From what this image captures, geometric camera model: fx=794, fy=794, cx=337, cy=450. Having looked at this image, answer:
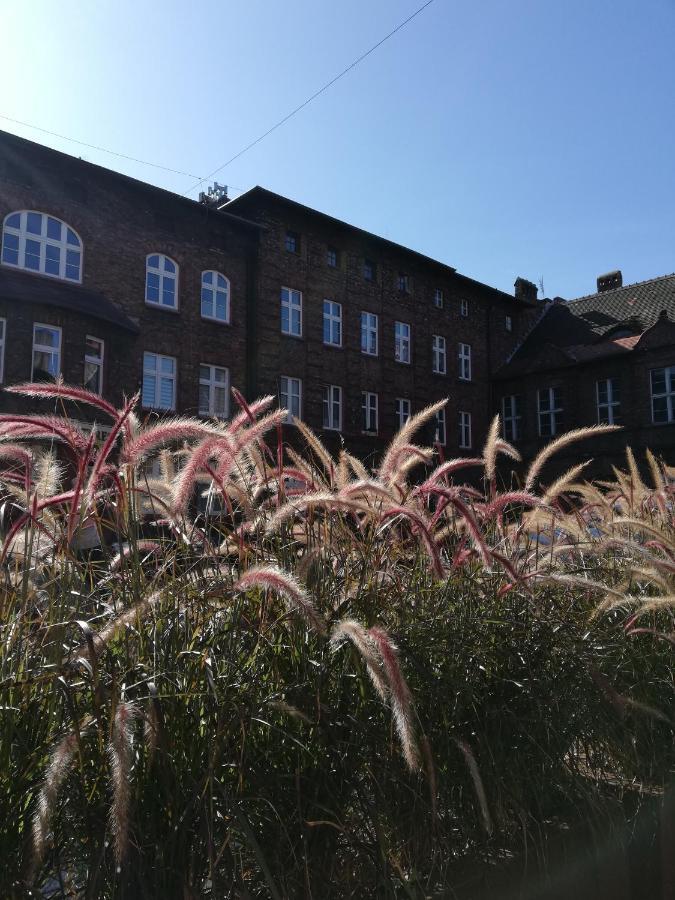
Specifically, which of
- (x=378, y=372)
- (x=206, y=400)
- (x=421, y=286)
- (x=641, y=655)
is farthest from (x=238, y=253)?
(x=641, y=655)

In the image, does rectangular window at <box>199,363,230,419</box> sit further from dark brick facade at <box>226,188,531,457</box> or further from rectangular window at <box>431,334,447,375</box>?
rectangular window at <box>431,334,447,375</box>

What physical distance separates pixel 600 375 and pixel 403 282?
871 cm

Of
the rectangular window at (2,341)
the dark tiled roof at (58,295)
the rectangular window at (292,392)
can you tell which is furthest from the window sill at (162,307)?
the rectangular window at (2,341)

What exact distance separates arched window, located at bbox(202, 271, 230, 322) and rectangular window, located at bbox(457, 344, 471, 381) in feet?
39.6

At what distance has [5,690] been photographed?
1.38m

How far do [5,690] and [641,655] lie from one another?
195cm

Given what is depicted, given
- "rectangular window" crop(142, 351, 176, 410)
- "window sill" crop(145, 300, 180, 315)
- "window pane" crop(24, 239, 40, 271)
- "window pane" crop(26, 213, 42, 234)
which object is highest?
"window pane" crop(26, 213, 42, 234)

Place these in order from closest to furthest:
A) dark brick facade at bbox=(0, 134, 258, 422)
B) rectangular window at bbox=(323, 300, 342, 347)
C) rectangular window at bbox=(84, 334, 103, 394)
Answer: dark brick facade at bbox=(0, 134, 258, 422) < rectangular window at bbox=(84, 334, 103, 394) < rectangular window at bbox=(323, 300, 342, 347)

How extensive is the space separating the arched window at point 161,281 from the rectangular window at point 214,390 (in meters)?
2.06

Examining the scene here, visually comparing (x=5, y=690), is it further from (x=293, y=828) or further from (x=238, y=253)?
(x=238, y=253)

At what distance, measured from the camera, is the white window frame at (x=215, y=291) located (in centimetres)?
2295

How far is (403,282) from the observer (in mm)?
30109

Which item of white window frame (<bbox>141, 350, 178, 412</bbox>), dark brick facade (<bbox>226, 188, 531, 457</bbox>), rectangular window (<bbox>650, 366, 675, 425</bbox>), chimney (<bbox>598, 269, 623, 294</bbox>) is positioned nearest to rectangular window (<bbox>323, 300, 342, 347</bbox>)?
dark brick facade (<bbox>226, 188, 531, 457</bbox>)

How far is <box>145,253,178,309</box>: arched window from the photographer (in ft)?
71.0
